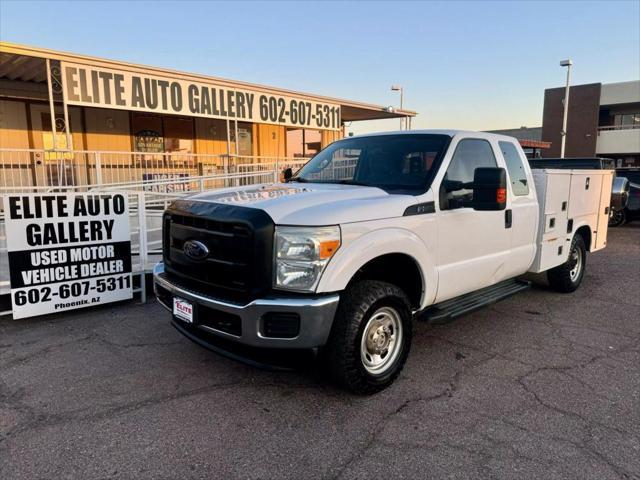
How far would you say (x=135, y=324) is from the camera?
510 centimetres

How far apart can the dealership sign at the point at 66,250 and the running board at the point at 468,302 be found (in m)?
3.66

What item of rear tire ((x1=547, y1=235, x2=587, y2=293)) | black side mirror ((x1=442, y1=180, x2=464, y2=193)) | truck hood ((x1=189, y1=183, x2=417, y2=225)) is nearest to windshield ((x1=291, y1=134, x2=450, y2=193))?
black side mirror ((x1=442, y1=180, x2=464, y2=193))

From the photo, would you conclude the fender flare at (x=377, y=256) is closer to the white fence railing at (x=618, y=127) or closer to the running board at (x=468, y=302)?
the running board at (x=468, y=302)

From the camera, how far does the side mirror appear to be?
3740 millimetres

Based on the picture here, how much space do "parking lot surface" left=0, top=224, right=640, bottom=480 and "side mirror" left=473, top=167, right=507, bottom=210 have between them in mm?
1417

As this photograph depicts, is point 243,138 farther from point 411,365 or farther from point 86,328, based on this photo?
point 411,365

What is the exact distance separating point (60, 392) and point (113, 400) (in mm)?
475

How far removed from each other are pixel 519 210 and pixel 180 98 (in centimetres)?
899

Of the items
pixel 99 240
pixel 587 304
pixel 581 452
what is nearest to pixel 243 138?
pixel 99 240

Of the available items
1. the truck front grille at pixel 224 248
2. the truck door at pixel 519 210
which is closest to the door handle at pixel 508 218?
the truck door at pixel 519 210

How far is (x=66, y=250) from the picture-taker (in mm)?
5172

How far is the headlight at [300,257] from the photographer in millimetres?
3076

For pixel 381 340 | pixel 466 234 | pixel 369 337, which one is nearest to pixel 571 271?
pixel 466 234

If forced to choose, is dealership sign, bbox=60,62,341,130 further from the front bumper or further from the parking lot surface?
the front bumper
